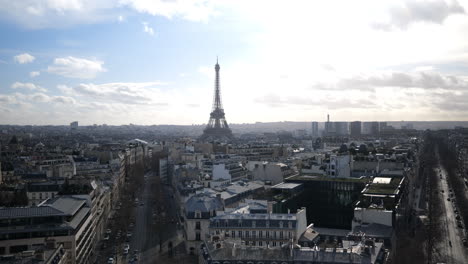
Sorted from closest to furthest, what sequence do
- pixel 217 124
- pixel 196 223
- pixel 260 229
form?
pixel 260 229 < pixel 196 223 < pixel 217 124

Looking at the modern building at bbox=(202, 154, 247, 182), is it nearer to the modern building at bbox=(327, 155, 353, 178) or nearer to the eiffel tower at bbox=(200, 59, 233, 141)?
the modern building at bbox=(327, 155, 353, 178)

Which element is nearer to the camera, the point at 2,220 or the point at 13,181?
the point at 2,220

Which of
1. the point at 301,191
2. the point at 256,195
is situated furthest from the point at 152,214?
the point at 301,191

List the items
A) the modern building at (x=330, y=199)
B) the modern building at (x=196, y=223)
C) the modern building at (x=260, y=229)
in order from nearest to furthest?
the modern building at (x=260, y=229)
the modern building at (x=196, y=223)
the modern building at (x=330, y=199)

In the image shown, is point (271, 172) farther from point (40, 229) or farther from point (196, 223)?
point (40, 229)

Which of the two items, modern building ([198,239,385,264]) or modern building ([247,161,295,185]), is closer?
modern building ([198,239,385,264])

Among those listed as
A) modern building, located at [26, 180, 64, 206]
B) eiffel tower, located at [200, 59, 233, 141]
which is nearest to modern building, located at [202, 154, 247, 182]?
modern building, located at [26, 180, 64, 206]

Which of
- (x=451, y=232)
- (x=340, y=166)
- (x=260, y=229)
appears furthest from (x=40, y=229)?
(x=451, y=232)

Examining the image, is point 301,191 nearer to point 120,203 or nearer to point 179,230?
point 179,230

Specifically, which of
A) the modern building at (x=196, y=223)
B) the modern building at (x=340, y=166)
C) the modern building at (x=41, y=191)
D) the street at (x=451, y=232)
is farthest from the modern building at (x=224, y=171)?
the street at (x=451, y=232)

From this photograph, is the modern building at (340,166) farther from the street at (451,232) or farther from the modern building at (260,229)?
the modern building at (260,229)

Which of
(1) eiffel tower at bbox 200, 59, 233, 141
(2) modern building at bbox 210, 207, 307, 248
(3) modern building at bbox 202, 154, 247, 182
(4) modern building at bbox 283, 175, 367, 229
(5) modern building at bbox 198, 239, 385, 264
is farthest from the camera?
(1) eiffel tower at bbox 200, 59, 233, 141
